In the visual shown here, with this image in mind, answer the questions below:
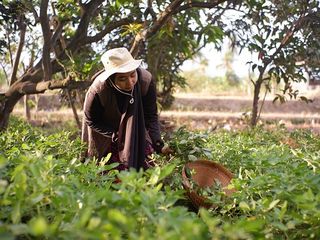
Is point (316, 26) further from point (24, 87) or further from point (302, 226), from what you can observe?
point (302, 226)

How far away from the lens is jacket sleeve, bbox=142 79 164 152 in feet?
9.56

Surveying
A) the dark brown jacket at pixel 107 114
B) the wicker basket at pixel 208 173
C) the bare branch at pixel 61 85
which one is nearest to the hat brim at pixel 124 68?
the dark brown jacket at pixel 107 114

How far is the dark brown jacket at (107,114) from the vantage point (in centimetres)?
280

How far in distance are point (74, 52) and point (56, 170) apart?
3.82 meters

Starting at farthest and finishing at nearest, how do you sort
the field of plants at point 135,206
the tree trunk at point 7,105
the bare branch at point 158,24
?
the tree trunk at point 7,105 < the bare branch at point 158,24 < the field of plants at point 135,206

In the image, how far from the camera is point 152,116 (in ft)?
9.92


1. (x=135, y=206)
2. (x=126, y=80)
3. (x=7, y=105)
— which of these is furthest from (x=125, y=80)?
(x=7, y=105)

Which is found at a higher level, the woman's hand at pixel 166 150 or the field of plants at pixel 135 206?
the field of plants at pixel 135 206

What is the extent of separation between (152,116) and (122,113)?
0.83ft

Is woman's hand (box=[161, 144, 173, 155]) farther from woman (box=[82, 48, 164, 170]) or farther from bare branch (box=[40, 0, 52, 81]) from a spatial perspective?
bare branch (box=[40, 0, 52, 81])

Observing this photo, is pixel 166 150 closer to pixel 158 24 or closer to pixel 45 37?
pixel 158 24

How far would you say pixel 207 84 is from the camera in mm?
24047

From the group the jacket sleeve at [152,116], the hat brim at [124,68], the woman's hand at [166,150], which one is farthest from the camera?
the jacket sleeve at [152,116]

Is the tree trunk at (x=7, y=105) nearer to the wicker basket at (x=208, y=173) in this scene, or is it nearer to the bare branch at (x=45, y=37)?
the bare branch at (x=45, y=37)
